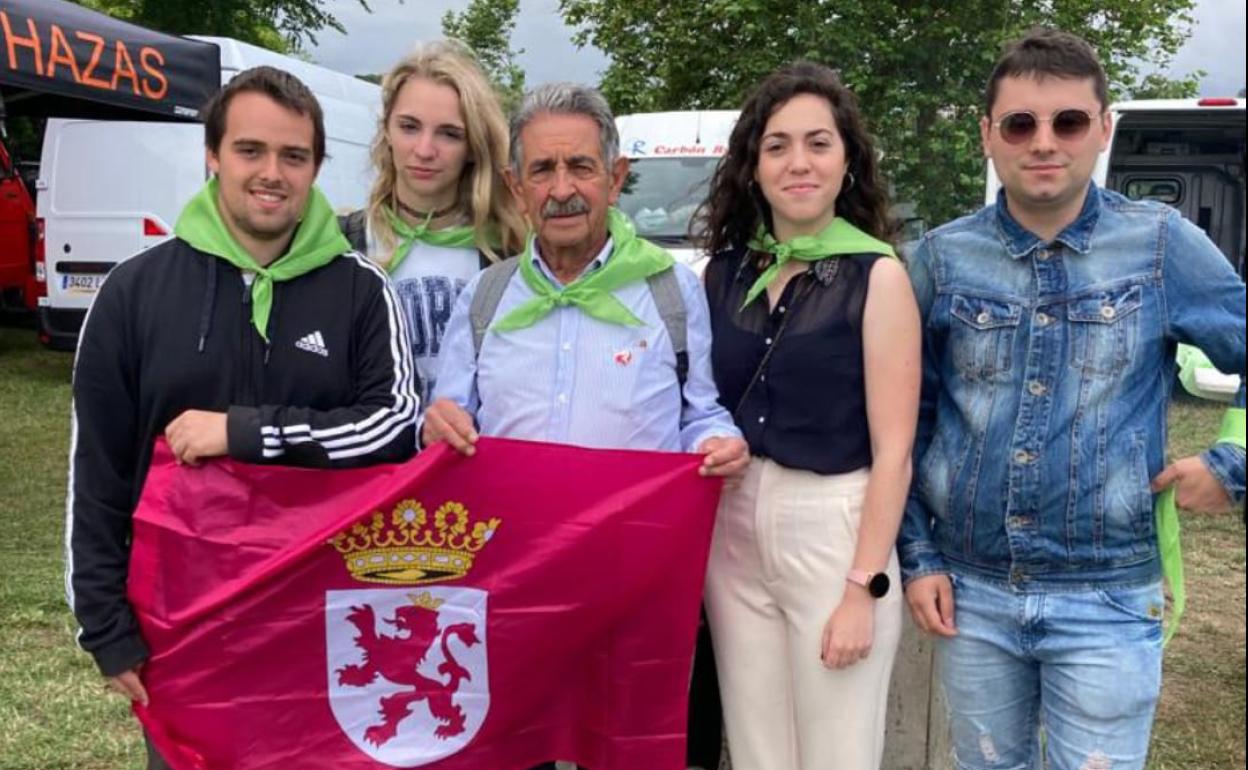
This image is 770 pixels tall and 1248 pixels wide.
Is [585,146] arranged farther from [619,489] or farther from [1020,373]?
[1020,373]

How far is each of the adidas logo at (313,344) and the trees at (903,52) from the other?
11.1 meters

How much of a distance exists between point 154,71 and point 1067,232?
6325mm

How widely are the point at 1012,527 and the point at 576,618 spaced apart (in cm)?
99

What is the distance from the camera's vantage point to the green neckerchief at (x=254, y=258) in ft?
8.74

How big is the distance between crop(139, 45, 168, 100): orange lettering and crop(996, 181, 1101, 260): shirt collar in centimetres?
612

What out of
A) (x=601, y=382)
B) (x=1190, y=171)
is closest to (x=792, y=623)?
(x=601, y=382)

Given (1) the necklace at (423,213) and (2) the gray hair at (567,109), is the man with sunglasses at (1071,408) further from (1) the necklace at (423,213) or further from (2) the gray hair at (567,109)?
(1) the necklace at (423,213)

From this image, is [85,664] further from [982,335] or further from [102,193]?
[102,193]

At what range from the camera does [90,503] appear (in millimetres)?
2629

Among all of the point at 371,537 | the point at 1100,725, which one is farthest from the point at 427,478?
the point at 1100,725

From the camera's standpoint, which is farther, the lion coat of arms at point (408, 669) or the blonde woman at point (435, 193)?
the blonde woman at point (435, 193)

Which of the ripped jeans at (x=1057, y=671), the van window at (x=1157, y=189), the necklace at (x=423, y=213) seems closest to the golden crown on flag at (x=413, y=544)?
the necklace at (x=423, y=213)

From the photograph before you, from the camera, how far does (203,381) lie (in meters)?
2.62

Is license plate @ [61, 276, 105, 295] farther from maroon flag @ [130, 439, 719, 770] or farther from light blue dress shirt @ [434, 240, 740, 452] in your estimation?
light blue dress shirt @ [434, 240, 740, 452]
